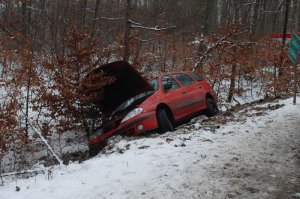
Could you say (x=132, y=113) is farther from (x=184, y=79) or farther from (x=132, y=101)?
(x=184, y=79)

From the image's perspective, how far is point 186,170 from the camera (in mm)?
6207

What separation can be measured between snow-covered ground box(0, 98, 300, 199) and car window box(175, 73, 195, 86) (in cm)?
294

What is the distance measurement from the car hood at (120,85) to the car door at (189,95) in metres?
1.25

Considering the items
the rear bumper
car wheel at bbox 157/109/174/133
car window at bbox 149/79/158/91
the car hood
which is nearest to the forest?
the car hood

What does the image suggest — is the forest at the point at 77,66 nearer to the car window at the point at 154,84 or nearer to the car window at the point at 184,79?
the car window at the point at 154,84

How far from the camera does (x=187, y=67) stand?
19.5m

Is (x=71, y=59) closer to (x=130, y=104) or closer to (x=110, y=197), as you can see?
(x=130, y=104)

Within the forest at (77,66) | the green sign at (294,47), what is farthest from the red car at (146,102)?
the green sign at (294,47)

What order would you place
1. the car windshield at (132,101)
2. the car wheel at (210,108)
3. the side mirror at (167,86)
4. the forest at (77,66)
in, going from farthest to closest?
the car wheel at (210,108)
the forest at (77,66)
the side mirror at (167,86)
the car windshield at (132,101)

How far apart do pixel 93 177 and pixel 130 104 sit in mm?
4300

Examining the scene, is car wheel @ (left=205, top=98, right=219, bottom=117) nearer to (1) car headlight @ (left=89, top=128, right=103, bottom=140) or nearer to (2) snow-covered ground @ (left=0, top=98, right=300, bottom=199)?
(2) snow-covered ground @ (left=0, top=98, right=300, bottom=199)

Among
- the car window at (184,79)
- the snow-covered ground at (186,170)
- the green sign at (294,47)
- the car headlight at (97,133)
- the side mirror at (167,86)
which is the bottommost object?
the car headlight at (97,133)

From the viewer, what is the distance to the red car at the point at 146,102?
9.48 m

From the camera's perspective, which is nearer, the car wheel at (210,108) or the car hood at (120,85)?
the car hood at (120,85)
